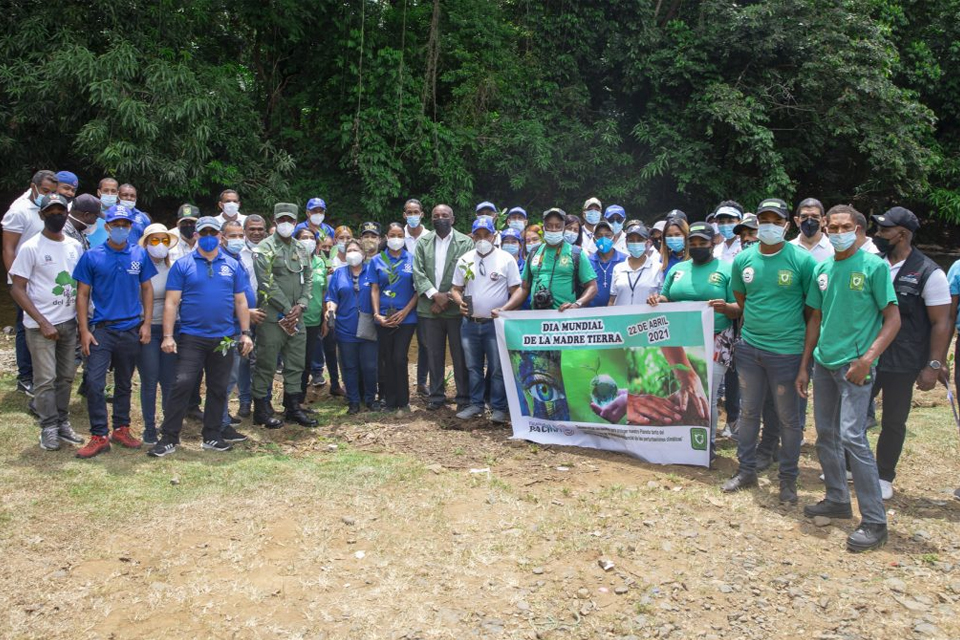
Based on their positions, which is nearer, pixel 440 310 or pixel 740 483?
pixel 740 483

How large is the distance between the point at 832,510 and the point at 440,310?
446cm

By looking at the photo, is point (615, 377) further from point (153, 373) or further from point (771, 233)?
point (153, 373)

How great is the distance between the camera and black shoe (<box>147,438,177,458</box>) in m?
6.64

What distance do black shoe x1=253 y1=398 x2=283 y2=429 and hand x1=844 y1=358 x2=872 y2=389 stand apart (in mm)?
5641

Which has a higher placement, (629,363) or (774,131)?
(774,131)

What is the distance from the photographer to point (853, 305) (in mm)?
4980

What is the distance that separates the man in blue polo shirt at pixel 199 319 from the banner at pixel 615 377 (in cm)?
269

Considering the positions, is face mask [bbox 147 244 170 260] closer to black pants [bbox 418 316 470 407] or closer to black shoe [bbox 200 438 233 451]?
black shoe [bbox 200 438 233 451]

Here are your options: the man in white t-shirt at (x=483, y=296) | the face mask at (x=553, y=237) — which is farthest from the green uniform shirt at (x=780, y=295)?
the man in white t-shirt at (x=483, y=296)

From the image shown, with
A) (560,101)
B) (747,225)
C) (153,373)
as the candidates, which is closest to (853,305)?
(747,225)

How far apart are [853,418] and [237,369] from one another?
6424 mm

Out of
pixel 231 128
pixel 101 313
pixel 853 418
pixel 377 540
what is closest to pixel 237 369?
pixel 101 313

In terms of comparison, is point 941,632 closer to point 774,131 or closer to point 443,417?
point 443,417

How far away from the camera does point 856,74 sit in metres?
17.3
